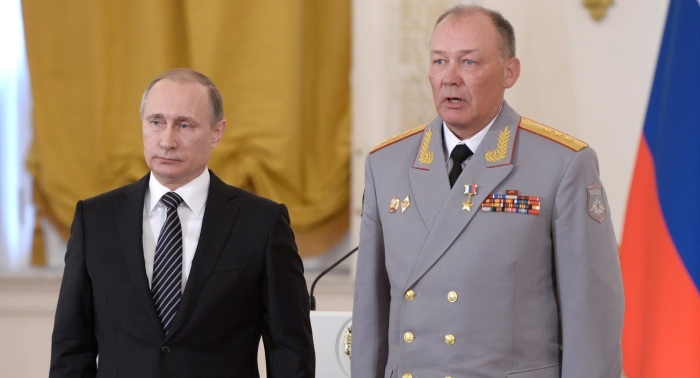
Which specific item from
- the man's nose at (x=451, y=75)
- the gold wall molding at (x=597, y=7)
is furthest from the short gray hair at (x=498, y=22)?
the gold wall molding at (x=597, y=7)

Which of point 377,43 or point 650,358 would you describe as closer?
point 650,358

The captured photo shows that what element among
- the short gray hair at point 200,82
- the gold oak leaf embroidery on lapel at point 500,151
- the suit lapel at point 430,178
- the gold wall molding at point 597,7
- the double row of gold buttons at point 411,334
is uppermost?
the gold wall molding at point 597,7

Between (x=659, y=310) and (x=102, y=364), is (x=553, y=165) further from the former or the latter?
(x=659, y=310)

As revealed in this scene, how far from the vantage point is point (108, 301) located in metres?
2.13

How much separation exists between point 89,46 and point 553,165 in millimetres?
2962

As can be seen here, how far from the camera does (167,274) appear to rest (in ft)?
6.98

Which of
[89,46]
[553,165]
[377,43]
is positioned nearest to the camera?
[553,165]

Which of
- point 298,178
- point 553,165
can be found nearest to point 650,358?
point 553,165

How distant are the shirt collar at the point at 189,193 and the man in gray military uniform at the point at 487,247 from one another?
451 mm

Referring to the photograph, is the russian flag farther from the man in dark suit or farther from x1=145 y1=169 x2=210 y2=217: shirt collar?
x1=145 y1=169 x2=210 y2=217: shirt collar

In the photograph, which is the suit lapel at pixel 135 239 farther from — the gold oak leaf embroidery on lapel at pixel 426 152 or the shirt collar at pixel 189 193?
the gold oak leaf embroidery on lapel at pixel 426 152

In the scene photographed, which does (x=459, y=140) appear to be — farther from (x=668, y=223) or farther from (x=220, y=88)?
(x=220, y=88)

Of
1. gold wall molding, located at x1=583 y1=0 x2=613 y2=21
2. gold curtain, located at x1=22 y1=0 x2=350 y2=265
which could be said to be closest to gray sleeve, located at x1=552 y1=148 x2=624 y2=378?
gold wall molding, located at x1=583 y1=0 x2=613 y2=21

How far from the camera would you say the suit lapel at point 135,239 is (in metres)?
2.09
